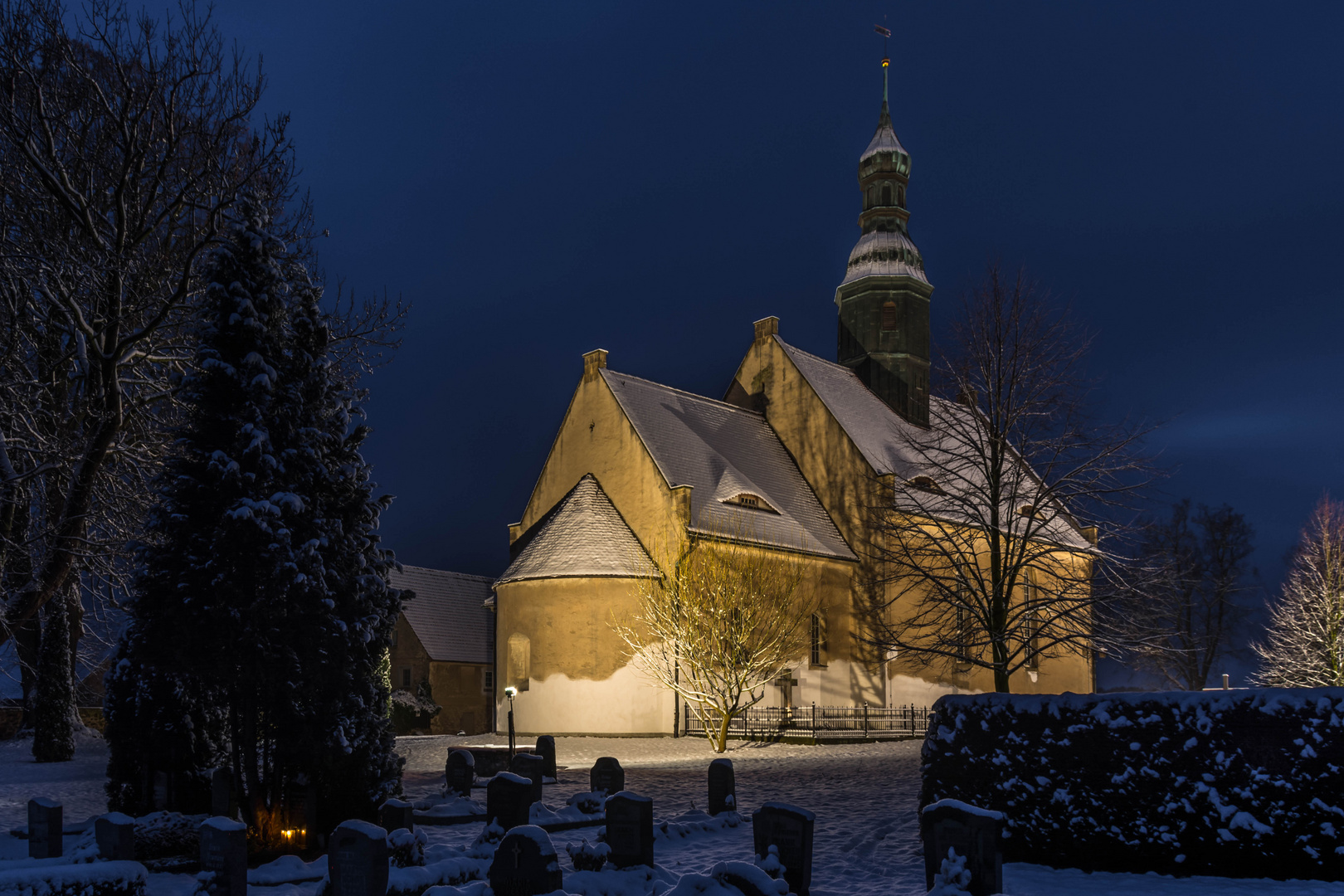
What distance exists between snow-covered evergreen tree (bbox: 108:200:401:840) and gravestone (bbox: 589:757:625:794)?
3.93m

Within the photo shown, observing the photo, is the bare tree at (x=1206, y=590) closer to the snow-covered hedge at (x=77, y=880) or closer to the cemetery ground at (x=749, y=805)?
the cemetery ground at (x=749, y=805)

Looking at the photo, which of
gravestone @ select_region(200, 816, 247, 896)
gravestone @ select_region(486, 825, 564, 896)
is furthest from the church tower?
gravestone @ select_region(200, 816, 247, 896)

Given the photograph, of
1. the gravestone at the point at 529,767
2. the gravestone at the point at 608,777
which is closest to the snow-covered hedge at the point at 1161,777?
the gravestone at the point at 608,777

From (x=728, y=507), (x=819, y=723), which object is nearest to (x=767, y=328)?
(x=728, y=507)

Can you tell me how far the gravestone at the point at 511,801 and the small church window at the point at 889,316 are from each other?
32696 millimetres

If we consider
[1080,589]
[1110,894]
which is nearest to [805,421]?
[1080,589]

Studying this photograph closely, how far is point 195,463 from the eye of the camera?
12070mm

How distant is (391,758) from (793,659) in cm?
1985

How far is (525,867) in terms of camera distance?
8.35 m

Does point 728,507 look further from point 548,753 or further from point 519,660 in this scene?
point 548,753

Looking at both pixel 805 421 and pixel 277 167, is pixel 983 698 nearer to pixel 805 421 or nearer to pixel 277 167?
pixel 277 167

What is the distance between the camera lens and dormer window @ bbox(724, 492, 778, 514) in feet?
106

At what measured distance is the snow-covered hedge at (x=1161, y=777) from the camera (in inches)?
366

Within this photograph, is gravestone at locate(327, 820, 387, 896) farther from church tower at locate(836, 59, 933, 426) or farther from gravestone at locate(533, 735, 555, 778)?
church tower at locate(836, 59, 933, 426)
